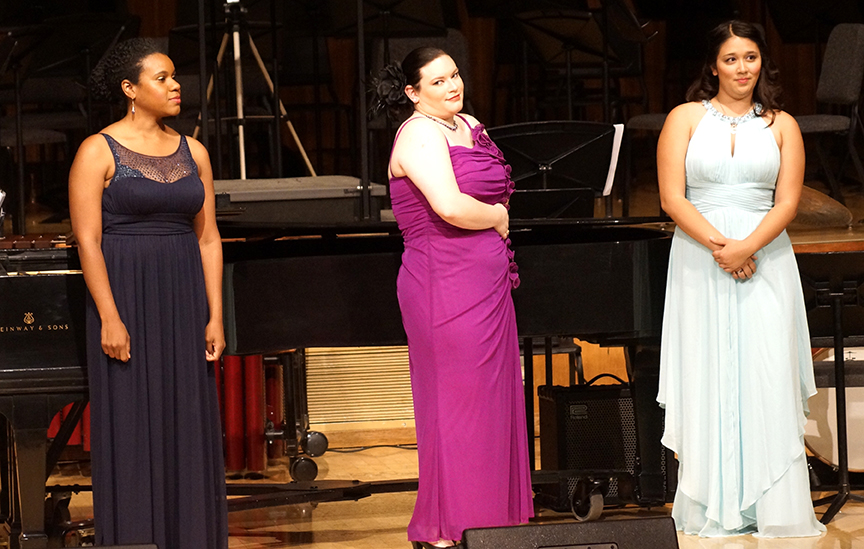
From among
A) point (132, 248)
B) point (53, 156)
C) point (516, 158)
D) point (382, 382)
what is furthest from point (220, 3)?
point (132, 248)

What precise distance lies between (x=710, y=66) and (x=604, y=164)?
0.52m

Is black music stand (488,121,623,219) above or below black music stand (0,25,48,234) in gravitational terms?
A: below

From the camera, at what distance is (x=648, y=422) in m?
4.28

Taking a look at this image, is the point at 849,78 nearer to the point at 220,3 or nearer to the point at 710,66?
the point at 710,66

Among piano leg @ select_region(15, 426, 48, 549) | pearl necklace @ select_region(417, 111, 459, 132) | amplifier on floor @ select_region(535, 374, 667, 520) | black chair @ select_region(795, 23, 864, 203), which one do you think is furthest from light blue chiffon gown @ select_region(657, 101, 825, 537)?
black chair @ select_region(795, 23, 864, 203)

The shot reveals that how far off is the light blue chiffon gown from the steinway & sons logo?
2.05 metres

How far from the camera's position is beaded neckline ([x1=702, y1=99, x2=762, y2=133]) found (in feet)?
13.3

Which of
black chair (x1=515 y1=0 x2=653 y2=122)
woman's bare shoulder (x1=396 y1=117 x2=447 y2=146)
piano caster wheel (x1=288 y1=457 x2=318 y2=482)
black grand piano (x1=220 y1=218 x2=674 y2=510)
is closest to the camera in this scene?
woman's bare shoulder (x1=396 y1=117 x2=447 y2=146)

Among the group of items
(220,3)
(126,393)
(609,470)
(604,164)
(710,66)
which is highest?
(220,3)

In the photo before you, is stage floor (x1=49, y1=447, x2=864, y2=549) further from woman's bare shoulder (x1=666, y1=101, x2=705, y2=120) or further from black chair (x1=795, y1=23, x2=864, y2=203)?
black chair (x1=795, y1=23, x2=864, y2=203)

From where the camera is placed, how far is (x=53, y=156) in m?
8.13

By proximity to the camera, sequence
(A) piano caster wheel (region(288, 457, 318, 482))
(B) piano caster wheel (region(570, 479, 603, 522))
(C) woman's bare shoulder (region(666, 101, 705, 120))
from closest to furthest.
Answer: (C) woman's bare shoulder (region(666, 101, 705, 120)) → (B) piano caster wheel (region(570, 479, 603, 522)) → (A) piano caster wheel (region(288, 457, 318, 482))

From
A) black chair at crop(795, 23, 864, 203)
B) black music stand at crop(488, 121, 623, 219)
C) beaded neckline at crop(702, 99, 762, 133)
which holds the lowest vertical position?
black music stand at crop(488, 121, 623, 219)

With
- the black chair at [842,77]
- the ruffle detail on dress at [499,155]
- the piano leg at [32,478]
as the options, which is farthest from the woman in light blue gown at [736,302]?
the black chair at [842,77]
